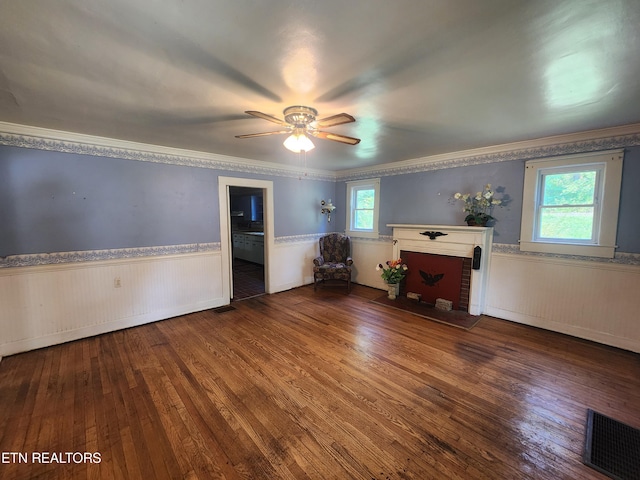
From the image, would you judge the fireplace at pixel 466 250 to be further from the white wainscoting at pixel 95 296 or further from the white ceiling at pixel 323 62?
the white wainscoting at pixel 95 296

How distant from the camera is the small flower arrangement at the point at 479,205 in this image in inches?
145

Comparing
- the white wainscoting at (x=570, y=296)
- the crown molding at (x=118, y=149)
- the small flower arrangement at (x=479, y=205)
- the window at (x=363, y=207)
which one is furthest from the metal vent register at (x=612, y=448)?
the crown molding at (x=118, y=149)

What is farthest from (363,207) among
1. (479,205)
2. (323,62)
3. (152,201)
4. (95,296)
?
(95,296)

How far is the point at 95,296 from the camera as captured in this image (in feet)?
10.5

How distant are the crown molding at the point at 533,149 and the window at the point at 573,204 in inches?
3.9

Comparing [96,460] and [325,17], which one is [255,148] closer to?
[325,17]

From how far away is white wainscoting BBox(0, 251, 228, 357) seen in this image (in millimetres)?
2781

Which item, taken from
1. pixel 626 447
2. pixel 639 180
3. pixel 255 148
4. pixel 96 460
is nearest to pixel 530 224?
pixel 639 180

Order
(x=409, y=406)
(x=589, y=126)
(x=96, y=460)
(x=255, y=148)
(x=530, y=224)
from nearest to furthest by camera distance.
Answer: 1. (x=96, y=460)
2. (x=409, y=406)
3. (x=589, y=126)
4. (x=530, y=224)
5. (x=255, y=148)

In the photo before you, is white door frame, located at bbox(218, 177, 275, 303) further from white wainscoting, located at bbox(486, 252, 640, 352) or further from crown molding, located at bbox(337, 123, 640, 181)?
white wainscoting, located at bbox(486, 252, 640, 352)

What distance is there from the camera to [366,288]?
5.27 metres

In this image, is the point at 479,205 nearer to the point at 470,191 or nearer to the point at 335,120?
the point at 470,191

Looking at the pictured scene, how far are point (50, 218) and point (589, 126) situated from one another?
602 centimetres

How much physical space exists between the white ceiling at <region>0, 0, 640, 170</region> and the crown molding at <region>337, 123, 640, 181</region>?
0.26 m
